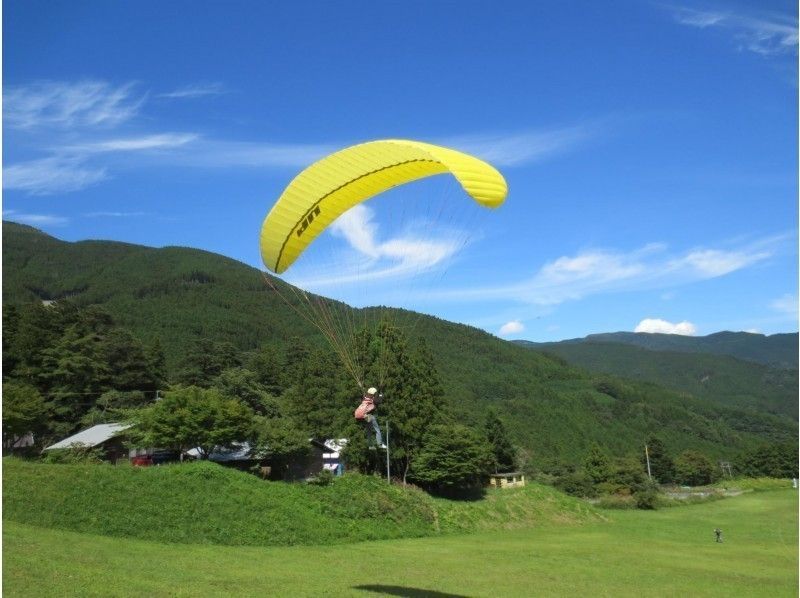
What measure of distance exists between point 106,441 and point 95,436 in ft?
3.07

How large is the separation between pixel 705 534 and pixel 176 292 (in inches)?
3768

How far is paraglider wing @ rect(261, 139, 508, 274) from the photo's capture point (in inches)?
435

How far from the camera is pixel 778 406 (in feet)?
606

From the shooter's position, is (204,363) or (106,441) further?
(204,363)

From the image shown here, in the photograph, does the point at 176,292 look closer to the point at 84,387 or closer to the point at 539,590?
the point at 84,387

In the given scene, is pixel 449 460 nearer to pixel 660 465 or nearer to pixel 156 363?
pixel 156 363

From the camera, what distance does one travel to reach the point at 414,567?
649 inches

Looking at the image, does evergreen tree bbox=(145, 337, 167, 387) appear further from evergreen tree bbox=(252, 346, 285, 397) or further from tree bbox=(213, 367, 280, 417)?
evergreen tree bbox=(252, 346, 285, 397)

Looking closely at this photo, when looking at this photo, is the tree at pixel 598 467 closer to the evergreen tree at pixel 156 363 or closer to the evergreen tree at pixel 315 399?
the evergreen tree at pixel 315 399

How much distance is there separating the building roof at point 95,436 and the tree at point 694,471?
4964 centimetres

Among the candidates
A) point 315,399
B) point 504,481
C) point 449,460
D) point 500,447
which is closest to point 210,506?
point 449,460

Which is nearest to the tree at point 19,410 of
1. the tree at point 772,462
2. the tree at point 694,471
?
the tree at point 694,471

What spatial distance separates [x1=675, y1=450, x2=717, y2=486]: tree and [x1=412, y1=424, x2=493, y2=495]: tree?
124 ft

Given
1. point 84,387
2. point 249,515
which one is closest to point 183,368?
point 84,387
